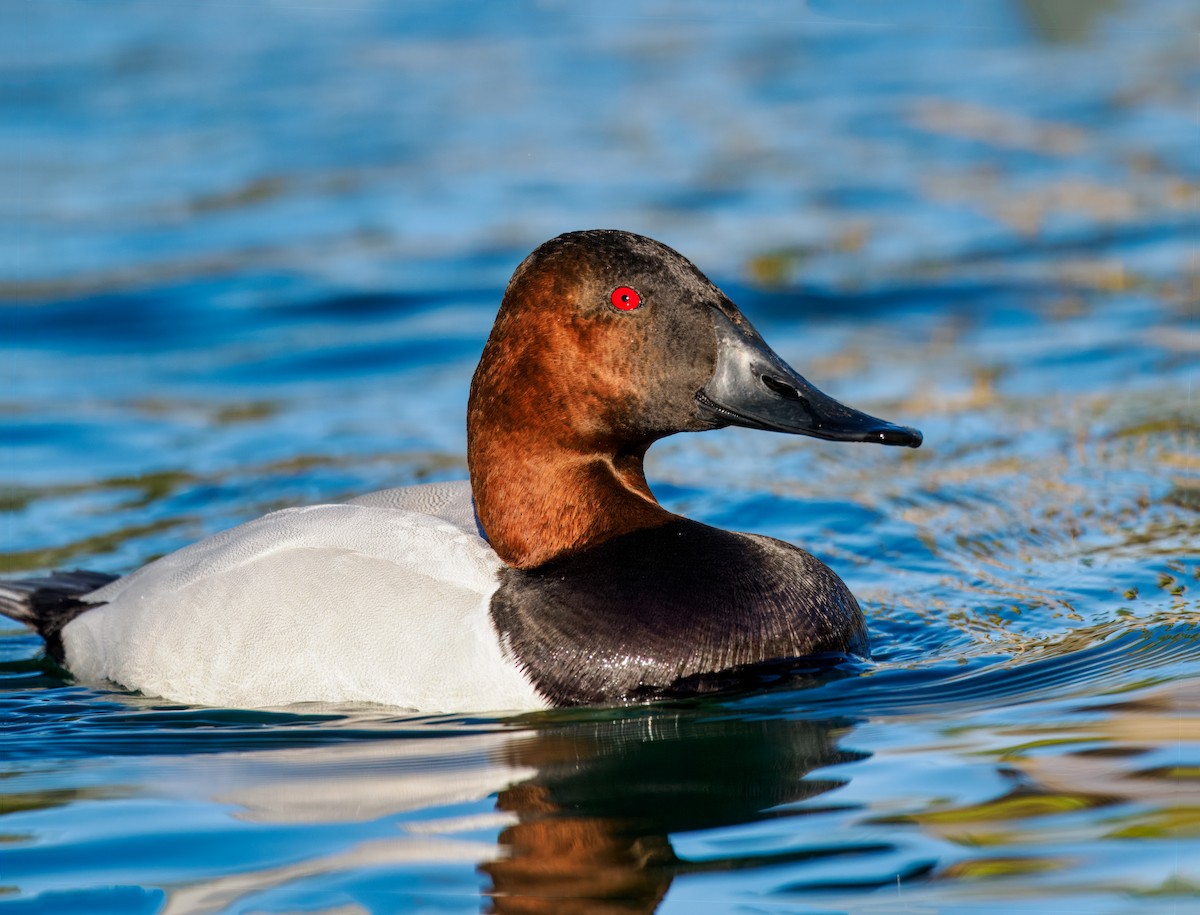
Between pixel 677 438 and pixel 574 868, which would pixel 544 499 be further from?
pixel 677 438

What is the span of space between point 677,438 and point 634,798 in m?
4.39

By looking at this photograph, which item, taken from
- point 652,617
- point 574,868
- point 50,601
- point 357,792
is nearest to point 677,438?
point 50,601

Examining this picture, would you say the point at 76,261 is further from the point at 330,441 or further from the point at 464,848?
the point at 464,848

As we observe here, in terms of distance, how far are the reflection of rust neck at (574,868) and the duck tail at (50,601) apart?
85.4 inches

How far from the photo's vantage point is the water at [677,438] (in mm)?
3752

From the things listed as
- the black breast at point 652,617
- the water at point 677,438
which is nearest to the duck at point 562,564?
the black breast at point 652,617

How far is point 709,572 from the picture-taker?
15.4 feet

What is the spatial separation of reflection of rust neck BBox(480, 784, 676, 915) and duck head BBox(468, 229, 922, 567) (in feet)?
3.97

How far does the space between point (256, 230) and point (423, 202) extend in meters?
1.22

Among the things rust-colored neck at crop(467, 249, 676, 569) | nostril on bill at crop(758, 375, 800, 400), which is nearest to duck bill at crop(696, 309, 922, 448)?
nostril on bill at crop(758, 375, 800, 400)

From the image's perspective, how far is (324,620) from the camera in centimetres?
476

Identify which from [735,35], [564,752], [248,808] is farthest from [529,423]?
[735,35]

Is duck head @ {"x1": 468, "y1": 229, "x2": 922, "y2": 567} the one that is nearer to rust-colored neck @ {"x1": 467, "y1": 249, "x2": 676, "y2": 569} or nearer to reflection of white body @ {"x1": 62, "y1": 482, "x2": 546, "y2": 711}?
rust-colored neck @ {"x1": 467, "y1": 249, "x2": 676, "y2": 569}

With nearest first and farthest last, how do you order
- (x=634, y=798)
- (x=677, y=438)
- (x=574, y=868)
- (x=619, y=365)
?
(x=574, y=868)
(x=634, y=798)
(x=619, y=365)
(x=677, y=438)
